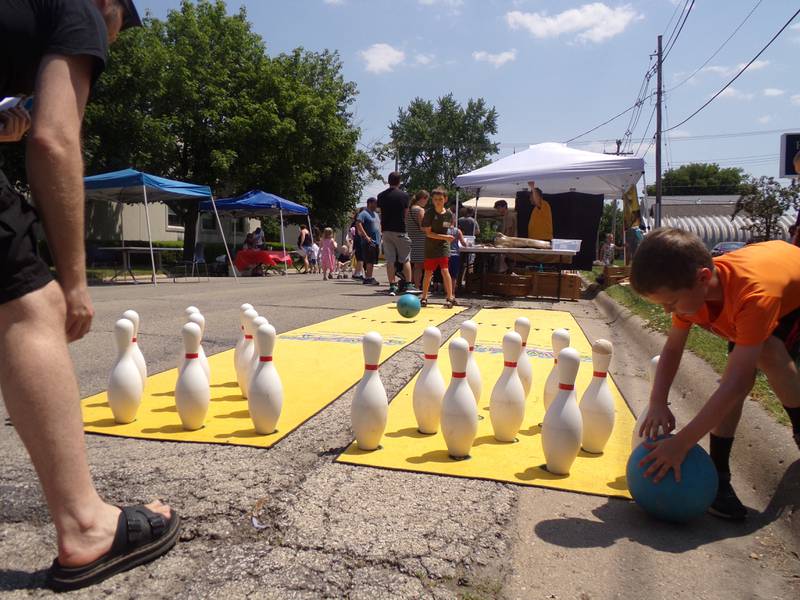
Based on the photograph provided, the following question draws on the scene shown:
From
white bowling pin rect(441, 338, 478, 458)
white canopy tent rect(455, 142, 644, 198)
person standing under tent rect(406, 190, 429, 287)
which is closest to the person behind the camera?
white bowling pin rect(441, 338, 478, 458)

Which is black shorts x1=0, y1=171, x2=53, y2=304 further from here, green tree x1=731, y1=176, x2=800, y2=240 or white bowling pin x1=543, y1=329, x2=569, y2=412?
green tree x1=731, y1=176, x2=800, y2=240

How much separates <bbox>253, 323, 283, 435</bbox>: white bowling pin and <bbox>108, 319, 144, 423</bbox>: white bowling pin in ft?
1.81

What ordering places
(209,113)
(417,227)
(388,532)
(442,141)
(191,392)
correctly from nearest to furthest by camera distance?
(388,532) < (191,392) < (417,227) < (209,113) < (442,141)

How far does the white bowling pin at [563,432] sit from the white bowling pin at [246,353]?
63.7 inches

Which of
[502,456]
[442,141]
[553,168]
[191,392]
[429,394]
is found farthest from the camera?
[442,141]

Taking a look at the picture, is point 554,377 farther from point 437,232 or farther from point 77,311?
point 437,232

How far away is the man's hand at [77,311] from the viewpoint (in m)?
1.59

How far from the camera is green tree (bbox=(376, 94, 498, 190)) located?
54531mm

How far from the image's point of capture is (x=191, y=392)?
280 cm

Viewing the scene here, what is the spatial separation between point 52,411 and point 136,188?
1120 centimetres

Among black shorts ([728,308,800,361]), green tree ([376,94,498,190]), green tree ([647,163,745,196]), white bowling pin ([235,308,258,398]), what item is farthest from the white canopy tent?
green tree ([647,163,745,196])

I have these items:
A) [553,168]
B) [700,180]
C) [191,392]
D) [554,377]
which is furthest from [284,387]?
[700,180]

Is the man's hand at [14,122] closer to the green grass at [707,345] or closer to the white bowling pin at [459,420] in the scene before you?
the white bowling pin at [459,420]

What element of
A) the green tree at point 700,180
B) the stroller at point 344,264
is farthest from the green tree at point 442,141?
the stroller at point 344,264
